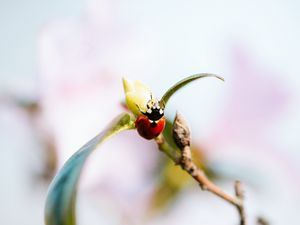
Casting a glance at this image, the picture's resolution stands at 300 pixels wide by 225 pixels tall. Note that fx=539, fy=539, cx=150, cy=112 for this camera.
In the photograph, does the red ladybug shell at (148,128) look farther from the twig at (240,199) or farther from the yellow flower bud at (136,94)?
the twig at (240,199)

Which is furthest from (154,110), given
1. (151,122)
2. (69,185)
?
(69,185)

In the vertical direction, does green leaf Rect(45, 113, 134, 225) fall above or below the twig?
above

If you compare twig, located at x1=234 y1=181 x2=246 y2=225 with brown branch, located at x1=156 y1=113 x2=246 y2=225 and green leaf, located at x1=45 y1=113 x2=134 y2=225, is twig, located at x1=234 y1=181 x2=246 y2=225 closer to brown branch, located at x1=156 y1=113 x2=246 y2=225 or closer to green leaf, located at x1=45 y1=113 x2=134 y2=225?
brown branch, located at x1=156 y1=113 x2=246 y2=225

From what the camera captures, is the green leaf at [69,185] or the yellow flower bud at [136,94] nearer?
the green leaf at [69,185]

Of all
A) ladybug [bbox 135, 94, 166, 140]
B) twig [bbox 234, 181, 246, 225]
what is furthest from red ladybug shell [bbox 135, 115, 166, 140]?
twig [bbox 234, 181, 246, 225]

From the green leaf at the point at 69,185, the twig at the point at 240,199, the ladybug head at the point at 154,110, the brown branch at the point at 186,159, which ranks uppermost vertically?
the ladybug head at the point at 154,110

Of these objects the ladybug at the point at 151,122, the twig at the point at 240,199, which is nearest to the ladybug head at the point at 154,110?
the ladybug at the point at 151,122
